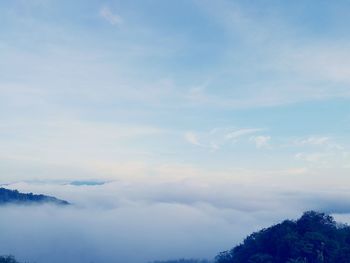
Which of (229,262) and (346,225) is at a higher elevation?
(346,225)

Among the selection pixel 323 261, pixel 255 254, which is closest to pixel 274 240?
pixel 255 254

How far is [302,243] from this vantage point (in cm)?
8438

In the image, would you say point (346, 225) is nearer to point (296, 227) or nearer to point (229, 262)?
point (296, 227)

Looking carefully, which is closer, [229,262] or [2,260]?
[2,260]

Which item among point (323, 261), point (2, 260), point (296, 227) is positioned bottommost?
point (2, 260)

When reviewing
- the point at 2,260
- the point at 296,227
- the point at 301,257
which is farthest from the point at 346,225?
the point at 2,260

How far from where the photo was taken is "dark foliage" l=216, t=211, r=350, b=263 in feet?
274

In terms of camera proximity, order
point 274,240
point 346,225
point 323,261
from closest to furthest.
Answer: point 323,261 → point 274,240 → point 346,225

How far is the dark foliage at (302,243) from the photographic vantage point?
83.6m

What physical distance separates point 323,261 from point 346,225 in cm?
2244

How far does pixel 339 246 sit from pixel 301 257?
774cm

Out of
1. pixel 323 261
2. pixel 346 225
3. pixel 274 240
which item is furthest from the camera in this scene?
pixel 346 225

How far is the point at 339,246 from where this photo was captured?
85188 mm

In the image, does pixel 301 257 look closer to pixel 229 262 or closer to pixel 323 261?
pixel 323 261
